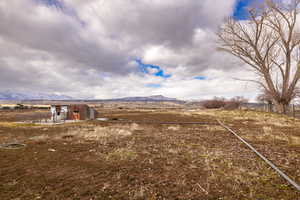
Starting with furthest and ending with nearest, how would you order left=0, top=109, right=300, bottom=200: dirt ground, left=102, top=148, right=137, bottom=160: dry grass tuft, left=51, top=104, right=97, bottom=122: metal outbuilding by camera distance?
left=51, top=104, right=97, bottom=122: metal outbuilding < left=102, top=148, right=137, bottom=160: dry grass tuft < left=0, top=109, right=300, bottom=200: dirt ground

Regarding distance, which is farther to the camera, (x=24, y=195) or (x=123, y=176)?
(x=123, y=176)

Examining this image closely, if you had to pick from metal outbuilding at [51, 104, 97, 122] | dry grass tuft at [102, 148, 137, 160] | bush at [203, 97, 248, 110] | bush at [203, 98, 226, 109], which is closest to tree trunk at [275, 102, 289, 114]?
dry grass tuft at [102, 148, 137, 160]

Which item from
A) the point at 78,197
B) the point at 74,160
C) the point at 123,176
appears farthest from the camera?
the point at 74,160

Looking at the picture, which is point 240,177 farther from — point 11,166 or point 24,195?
point 11,166

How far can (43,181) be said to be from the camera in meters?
3.88

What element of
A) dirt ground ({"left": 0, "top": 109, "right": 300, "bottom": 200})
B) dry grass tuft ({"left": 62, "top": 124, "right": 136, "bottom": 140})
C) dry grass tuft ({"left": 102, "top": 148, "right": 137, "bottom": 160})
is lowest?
dry grass tuft ({"left": 62, "top": 124, "right": 136, "bottom": 140})

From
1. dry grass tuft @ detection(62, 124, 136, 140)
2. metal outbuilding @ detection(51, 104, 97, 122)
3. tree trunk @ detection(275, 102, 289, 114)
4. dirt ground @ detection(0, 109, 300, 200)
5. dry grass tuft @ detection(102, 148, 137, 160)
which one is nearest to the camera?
dirt ground @ detection(0, 109, 300, 200)

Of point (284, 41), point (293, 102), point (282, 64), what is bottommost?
point (293, 102)

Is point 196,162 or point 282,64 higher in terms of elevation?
point 282,64

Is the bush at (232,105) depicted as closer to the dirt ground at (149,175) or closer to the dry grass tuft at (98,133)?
the dry grass tuft at (98,133)

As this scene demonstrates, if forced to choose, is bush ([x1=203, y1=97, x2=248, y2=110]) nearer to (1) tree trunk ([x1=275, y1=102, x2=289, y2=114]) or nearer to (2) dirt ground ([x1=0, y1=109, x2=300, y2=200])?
(1) tree trunk ([x1=275, y1=102, x2=289, y2=114])

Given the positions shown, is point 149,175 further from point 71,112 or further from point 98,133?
point 71,112

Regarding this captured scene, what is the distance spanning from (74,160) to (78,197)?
103 inches

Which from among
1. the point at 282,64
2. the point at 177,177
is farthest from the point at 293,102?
the point at 177,177
